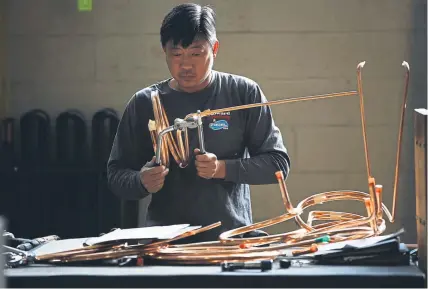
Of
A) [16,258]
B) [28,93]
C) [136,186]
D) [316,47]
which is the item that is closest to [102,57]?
[28,93]

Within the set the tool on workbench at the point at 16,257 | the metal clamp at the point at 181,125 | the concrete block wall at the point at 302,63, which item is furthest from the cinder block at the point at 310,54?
the tool on workbench at the point at 16,257

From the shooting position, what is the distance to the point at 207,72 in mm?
2211

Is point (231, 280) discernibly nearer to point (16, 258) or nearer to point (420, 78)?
point (16, 258)

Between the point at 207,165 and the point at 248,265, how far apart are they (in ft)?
1.49

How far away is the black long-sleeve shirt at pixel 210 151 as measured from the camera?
218 centimetres

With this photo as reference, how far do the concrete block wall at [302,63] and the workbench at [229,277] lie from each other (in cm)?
201

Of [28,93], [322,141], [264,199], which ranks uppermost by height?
[28,93]

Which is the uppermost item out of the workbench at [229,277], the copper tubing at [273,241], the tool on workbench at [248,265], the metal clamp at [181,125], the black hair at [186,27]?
the black hair at [186,27]

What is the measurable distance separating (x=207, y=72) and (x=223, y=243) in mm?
570

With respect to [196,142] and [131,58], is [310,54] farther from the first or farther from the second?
[196,142]

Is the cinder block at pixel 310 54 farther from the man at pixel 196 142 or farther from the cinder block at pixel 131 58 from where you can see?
the man at pixel 196 142

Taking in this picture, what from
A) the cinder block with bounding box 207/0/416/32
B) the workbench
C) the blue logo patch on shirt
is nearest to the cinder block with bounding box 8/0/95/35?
the cinder block with bounding box 207/0/416/32

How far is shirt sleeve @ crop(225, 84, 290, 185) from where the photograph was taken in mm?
2146

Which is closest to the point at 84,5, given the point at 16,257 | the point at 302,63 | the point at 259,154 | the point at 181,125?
the point at 302,63
